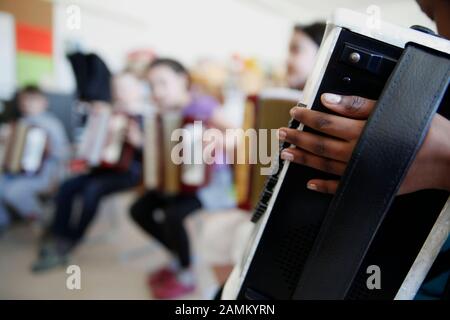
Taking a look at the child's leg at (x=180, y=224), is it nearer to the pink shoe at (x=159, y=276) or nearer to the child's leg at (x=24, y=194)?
the pink shoe at (x=159, y=276)

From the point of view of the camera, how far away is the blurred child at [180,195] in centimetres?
141

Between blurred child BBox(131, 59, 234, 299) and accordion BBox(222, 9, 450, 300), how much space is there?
0.96m

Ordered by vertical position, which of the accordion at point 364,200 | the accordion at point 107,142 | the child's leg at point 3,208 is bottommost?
the child's leg at point 3,208

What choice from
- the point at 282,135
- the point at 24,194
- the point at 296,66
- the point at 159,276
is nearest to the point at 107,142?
the point at 24,194

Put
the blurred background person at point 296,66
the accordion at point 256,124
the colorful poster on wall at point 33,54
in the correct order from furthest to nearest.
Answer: the colorful poster on wall at point 33,54
the blurred background person at point 296,66
the accordion at point 256,124

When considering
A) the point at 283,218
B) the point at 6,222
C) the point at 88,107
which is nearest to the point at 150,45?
the point at 88,107

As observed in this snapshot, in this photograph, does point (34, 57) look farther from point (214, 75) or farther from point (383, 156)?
point (383, 156)

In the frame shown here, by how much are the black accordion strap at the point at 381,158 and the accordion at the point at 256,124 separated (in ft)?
1.12

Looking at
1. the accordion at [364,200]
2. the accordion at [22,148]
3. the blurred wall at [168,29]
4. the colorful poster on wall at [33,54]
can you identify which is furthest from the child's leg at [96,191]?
the accordion at [364,200]


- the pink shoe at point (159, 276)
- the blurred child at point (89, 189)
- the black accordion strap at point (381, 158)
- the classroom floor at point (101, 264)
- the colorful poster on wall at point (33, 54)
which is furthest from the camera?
the colorful poster on wall at point (33, 54)

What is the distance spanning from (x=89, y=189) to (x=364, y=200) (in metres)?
1.59

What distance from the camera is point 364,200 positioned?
0.35 metres

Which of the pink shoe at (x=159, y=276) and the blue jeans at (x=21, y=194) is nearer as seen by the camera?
the pink shoe at (x=159, y=276)

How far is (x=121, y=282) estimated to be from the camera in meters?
1.43
